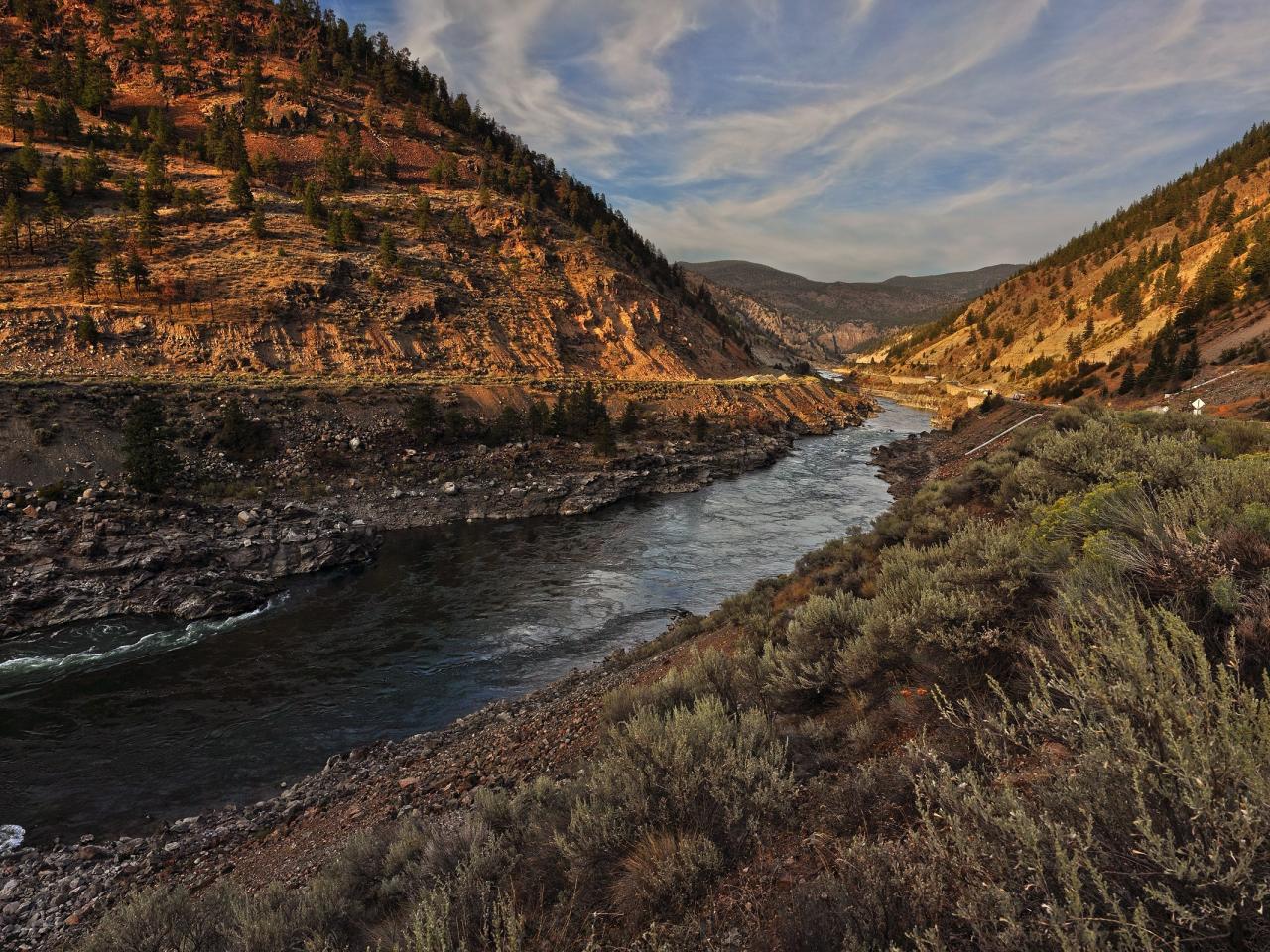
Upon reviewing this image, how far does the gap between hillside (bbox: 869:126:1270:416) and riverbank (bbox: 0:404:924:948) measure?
968 inches

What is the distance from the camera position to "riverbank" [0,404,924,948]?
6387 mm

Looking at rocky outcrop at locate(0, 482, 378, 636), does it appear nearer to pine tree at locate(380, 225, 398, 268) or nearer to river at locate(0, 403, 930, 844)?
river at locate(0, 403, 930, 844)

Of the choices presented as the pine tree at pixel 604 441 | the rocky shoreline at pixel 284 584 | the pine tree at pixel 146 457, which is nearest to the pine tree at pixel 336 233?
the rocky shoreline at pixel 284 584

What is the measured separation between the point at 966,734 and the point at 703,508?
23.4 m

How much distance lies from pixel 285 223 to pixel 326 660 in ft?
162

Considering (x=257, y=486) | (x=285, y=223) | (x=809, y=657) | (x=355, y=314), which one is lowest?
(x=257, y=486)

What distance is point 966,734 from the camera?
148 inches

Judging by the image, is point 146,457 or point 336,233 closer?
point 146,457

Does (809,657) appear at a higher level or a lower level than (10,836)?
higher

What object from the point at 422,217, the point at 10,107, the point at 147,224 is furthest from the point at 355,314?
the point at 10,107

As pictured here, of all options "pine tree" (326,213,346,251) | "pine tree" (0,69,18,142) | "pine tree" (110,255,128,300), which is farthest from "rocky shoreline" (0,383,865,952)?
"pine tree" (0,69,18,142)

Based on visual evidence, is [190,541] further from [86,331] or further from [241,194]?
[241,194]

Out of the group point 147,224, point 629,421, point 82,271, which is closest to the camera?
point 82,271

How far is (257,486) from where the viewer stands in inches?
914
